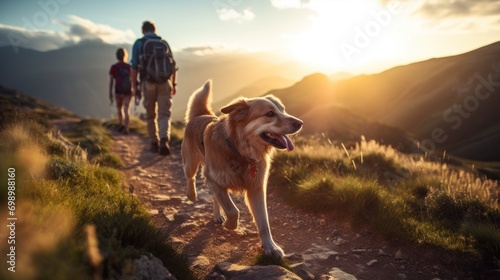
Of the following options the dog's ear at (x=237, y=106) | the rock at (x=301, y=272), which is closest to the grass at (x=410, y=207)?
the rock at (x=301, y=272)

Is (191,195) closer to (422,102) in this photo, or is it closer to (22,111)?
(22,111)

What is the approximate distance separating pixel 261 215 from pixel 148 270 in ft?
7.36

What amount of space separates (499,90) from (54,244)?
170002 mm

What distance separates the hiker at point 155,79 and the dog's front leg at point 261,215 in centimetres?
641

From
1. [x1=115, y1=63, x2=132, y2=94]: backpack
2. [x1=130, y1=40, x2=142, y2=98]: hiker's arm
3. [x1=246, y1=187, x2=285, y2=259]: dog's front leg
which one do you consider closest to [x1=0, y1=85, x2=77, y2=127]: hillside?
[x1=115, y1=63, x2=132, y2=94]: backpack

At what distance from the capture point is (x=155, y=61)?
9242 mm

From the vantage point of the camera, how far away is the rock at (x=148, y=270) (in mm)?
2240

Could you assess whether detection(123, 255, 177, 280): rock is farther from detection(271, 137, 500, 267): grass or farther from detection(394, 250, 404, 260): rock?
detection(271, 137, 500, 267): grass

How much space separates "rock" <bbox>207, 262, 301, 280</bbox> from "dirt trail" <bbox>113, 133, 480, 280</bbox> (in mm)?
226

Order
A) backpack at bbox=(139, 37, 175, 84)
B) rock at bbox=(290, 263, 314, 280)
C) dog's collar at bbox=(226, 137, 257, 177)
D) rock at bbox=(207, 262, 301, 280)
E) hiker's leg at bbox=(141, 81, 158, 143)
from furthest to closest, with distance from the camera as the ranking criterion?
hiker's leg at bbox=(141, 81, 158, 143) < backpack at bbox=(139, 37, 175, 84) < dog's collar at bbox=(226, 137, 257, 177) < rock at bbox=(290, 263, 314, 280) < rock at bbox=(207, 262, 301, 280)

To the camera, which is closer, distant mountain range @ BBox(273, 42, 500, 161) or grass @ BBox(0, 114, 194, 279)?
grass @ BBox(0, 114, 194, 279)

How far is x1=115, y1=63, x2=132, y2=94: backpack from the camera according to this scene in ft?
45.1

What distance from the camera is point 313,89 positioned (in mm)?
148000

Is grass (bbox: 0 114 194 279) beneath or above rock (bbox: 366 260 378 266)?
above
